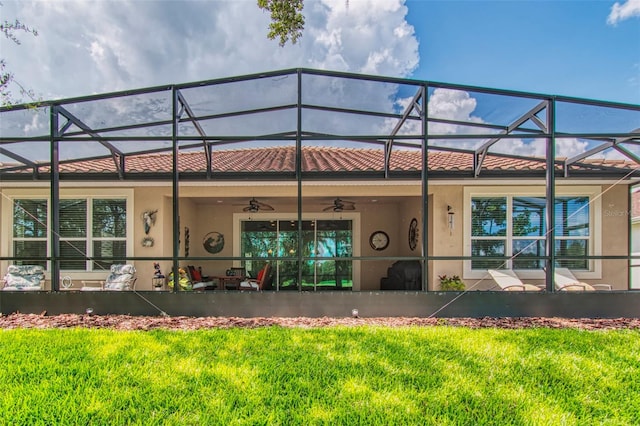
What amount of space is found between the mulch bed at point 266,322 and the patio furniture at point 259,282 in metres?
2.52

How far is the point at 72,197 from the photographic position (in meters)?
9.23

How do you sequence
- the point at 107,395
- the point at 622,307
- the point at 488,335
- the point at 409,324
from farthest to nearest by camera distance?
the point at 622,307 → the point at 409,324 → the point at 488,335 → the point at 107,395

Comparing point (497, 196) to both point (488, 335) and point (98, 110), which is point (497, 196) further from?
point (98, 110)

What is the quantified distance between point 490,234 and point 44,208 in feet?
39.6

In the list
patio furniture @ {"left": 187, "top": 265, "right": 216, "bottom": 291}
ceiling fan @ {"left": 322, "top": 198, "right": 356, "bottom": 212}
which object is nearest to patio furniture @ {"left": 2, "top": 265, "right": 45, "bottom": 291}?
patio furniture @ {"left": 187, "top": 265, "right": 216, "bottom": 291}

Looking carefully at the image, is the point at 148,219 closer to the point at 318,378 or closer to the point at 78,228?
the point at 78,228

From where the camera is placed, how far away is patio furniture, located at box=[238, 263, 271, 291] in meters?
8.50

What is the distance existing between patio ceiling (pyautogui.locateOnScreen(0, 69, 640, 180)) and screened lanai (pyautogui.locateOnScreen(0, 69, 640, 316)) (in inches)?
1.2

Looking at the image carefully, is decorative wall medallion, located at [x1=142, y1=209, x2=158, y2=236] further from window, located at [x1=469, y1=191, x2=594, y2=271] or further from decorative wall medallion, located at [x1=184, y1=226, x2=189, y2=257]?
window, located at [x1=469, y1=191, x2=594, y2=271]

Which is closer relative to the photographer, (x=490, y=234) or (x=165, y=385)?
(x=165, y=385)

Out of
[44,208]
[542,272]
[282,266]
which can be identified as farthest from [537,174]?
[44,208]

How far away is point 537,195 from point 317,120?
20.9ft

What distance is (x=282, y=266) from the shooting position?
11.3 m

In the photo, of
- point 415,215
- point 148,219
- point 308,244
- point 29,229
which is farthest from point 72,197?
point 415,215
